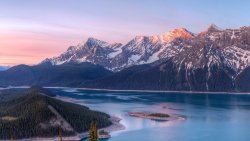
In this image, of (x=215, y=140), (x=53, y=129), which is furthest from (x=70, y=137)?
(x=215, y=140)

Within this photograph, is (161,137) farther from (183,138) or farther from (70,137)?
(70,137)

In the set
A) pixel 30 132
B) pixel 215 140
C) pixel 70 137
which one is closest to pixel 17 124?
pixel 30 132

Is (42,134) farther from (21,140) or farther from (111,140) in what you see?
(111,140)

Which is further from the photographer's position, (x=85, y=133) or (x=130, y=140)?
(x=85, y=133)

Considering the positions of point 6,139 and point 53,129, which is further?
point 53,129

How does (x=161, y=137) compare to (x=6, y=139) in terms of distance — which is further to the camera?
(x=161, y=137)

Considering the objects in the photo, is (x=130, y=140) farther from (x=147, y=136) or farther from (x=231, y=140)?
(x=231, y=140)
